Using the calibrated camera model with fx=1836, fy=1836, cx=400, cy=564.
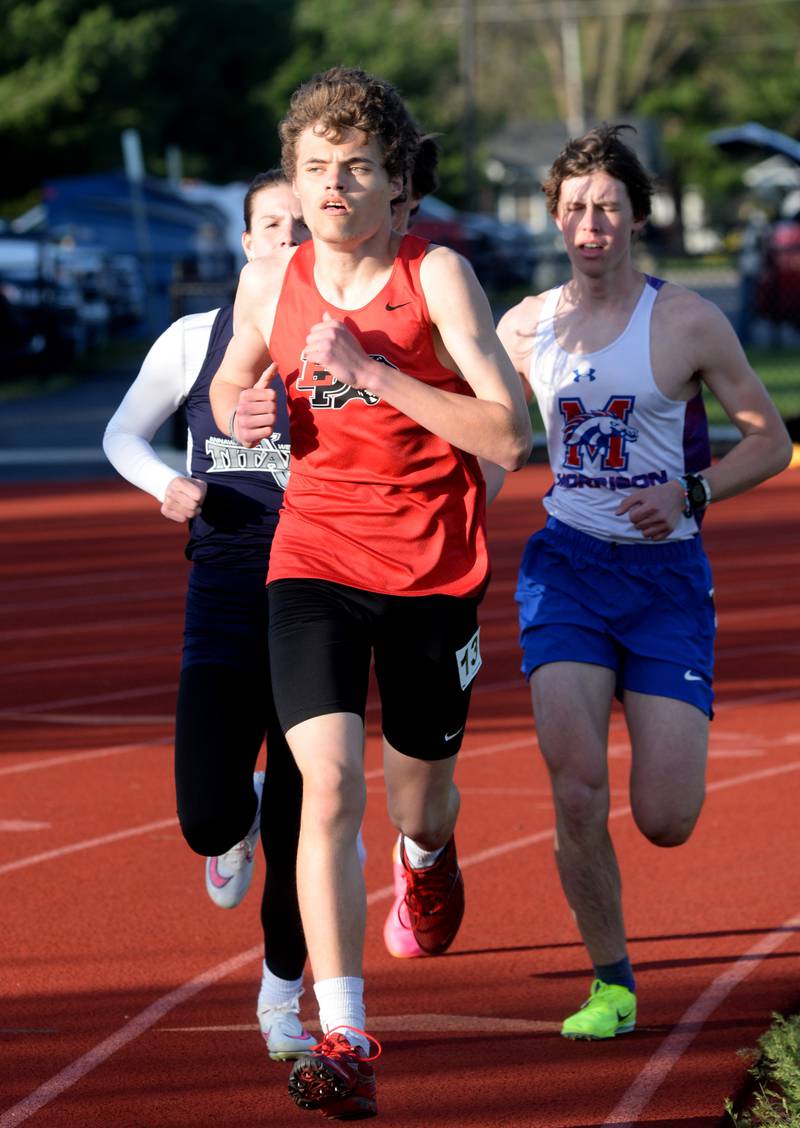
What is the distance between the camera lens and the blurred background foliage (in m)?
41.5

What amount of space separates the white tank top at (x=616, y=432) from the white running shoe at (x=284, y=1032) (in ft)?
4.62

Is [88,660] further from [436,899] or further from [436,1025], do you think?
[436,1025]

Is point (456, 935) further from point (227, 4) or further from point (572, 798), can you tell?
point (227, 4)

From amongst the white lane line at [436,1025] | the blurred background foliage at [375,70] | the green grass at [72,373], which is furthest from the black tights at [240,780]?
the blurred background foliage at [375,70]

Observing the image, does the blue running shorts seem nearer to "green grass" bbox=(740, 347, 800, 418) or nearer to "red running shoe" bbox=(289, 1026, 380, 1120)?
"red running shoe" bbox=(289, 1026, 380, 1120)

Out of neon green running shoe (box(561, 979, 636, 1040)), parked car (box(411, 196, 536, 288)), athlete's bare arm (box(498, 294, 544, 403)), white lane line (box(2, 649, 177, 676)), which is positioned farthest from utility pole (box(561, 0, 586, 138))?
neon green running shoe (box(561, 979, 636, 1040))

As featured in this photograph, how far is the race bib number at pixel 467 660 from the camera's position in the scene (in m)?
4.06

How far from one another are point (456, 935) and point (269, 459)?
1.61 m

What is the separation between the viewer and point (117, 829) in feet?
21.3

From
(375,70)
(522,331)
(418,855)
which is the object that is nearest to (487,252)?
(522,331)

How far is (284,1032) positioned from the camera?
4273 mm

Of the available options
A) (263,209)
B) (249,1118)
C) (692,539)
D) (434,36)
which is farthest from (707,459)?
(434,36)

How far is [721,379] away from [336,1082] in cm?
211

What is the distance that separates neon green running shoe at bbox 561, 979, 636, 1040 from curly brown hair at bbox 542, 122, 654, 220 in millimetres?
1968
